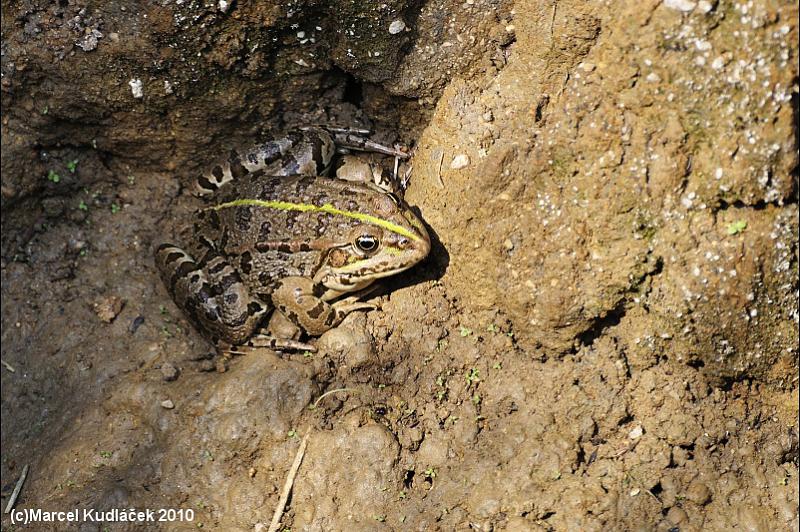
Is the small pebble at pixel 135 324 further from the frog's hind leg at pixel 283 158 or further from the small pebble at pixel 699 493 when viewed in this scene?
the small pebble at pixel 699 493

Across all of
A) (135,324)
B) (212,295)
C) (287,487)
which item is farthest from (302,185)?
(287,487)

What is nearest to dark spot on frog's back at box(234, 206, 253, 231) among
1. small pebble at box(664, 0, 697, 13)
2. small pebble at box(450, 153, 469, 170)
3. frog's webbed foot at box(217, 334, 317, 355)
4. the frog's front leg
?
the frog's front leg

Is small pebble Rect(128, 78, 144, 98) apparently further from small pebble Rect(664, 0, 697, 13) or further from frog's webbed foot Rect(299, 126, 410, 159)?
small pebble Rect(664, 0, 697, 13)

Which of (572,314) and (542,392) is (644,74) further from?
(542,392)

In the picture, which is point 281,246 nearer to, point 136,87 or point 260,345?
point 260,345

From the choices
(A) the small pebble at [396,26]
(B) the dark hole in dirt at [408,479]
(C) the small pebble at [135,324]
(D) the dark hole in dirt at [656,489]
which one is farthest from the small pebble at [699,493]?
(C) the small pebble at [135,324]

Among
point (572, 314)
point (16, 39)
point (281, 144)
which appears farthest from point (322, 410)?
point (16, 39)
